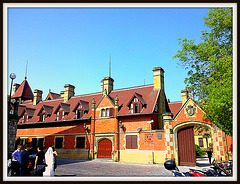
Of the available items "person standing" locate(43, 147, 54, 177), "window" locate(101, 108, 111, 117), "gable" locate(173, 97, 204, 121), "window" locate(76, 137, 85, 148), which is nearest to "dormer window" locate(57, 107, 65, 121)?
"window" locate(76, 137, 85, 148)

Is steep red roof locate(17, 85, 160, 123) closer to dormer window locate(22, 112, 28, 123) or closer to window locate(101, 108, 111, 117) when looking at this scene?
dormer window locate(22, 112, 28, 123)

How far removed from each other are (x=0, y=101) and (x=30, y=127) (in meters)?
24.1

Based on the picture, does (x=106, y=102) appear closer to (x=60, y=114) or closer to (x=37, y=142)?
(x=60, y=114)

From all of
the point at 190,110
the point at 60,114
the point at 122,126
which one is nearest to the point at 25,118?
the point at 60,114

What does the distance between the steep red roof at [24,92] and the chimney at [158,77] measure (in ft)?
90.6

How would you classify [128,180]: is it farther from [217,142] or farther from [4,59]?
[217,142]

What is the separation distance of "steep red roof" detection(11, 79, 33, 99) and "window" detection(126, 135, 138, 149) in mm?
26645

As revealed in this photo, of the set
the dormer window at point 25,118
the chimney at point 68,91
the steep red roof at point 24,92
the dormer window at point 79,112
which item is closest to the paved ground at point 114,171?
the dormer window at point 79,112

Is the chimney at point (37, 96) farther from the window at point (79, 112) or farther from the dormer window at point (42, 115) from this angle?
the window at point (79, 112)

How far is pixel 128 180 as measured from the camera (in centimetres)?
802

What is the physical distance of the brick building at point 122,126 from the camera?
1784cm

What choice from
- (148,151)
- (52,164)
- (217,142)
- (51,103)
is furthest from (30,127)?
(217,142)

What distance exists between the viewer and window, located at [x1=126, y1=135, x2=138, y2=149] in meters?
21.4

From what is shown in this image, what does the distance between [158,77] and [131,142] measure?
27.5 ft
